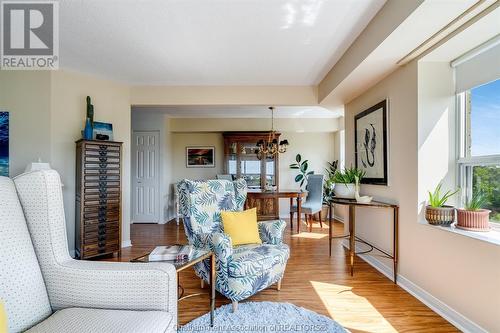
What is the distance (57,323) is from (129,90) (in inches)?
141

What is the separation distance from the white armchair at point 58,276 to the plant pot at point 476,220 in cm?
210

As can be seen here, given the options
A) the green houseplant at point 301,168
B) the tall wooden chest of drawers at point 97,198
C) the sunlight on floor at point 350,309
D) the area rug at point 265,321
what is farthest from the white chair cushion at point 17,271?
the green houseplant at point 301,168

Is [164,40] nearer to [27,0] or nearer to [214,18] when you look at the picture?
[214,18]

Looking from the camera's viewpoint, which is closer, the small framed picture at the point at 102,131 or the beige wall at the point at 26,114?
the beige wall at the point at 26,114

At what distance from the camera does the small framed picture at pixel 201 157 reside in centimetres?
636

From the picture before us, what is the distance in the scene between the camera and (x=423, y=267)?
2.25 meters

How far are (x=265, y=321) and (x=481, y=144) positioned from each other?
2170mm

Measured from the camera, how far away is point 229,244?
6.61ft

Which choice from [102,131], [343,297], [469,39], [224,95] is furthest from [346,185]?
[102,131]

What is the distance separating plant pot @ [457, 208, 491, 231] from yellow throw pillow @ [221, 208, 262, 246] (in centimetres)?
165

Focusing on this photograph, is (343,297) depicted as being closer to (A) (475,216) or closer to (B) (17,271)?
(A) (475,216)

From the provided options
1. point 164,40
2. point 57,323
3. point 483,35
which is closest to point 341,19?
point 483,35

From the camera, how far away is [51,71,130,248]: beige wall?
10.8 ft

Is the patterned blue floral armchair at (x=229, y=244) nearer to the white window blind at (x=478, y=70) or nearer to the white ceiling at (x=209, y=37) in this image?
the white ceiling at (x=209, y=37)
